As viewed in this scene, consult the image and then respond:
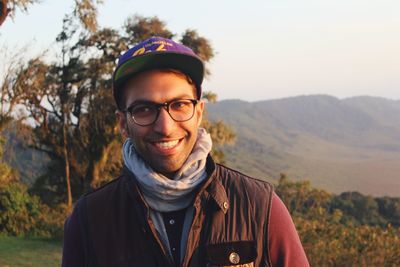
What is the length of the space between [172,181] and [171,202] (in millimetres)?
80

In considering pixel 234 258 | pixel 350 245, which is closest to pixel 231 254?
pixel 234 258

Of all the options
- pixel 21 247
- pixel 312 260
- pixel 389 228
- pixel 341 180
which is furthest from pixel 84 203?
pixel 341 180

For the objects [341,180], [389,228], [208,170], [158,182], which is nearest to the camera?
[158,182]

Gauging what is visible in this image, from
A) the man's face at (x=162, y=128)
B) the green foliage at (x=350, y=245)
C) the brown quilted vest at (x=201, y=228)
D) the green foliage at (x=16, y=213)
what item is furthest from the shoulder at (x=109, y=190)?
the green foliage at (x=16, y=213)

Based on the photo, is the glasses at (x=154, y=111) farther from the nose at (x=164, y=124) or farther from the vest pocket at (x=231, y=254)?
the vest pocket at (x=231, y=254)

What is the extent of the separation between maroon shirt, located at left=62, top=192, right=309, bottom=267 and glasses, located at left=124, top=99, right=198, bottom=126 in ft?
1.35

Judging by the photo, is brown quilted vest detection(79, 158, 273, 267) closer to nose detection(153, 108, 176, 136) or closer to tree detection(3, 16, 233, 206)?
nose detection(153, 108, 176, 136)

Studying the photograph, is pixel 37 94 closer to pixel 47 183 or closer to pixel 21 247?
pixel 47 183

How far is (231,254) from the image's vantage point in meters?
1.53

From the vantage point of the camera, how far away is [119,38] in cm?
1841

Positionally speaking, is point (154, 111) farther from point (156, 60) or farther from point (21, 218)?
point (21, 218)

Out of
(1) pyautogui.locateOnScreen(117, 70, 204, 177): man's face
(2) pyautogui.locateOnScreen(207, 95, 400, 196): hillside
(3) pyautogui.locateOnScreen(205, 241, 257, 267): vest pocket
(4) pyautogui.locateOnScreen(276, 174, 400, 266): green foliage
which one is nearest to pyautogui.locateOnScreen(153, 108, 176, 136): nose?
(1) pyautogui.locateOnScreen(117, 70, 204, 177): man's face

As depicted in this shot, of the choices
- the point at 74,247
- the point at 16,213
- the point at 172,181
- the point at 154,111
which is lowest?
the point at 16,213

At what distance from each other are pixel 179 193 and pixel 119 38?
57.5 ft
